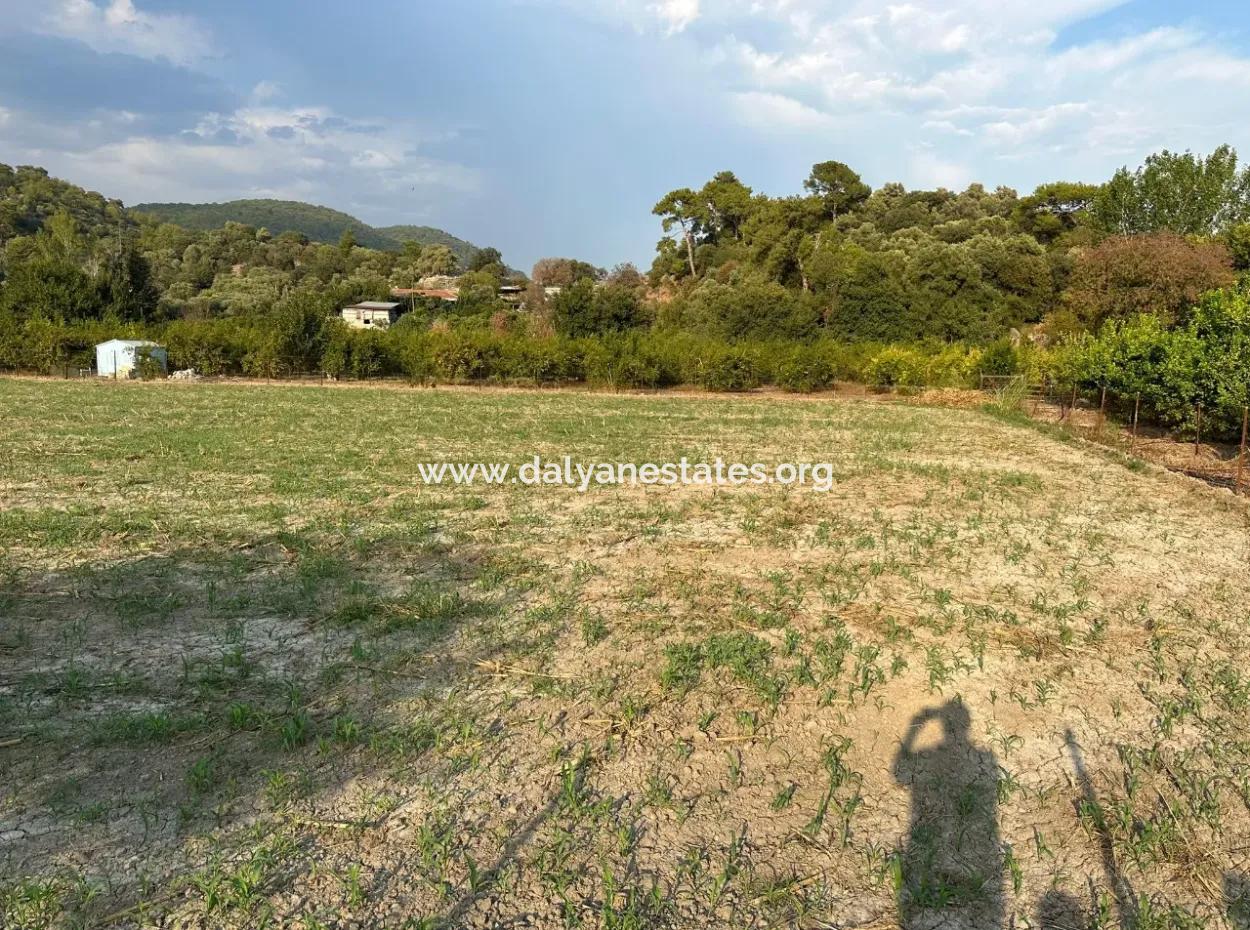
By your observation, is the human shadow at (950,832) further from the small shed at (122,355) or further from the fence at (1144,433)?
the small shed at (122,355)

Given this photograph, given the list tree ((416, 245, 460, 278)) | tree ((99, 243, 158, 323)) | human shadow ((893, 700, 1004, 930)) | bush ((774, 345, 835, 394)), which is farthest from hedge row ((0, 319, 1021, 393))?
tree ((416, 245, 460, 278))

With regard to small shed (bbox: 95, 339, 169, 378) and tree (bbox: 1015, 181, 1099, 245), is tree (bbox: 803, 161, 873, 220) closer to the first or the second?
tree (bbox: 1015, 181, 1099, 245)

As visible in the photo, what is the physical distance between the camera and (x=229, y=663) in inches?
148

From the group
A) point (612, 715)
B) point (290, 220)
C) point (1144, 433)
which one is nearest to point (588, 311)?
point (1144, 433)

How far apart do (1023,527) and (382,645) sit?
19.5 feet

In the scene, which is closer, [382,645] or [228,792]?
[228,792]

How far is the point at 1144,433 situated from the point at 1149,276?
1065cm

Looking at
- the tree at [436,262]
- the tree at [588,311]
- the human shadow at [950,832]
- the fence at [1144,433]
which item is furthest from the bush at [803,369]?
the tree at [436,262]

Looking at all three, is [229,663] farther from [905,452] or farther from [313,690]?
[905,452]

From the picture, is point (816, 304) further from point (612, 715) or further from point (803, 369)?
point (612, 715)

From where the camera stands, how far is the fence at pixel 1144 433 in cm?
1064

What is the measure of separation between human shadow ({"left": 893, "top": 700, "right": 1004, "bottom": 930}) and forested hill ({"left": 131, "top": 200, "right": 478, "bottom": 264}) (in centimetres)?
8935

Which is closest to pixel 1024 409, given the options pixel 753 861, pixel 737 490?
pixel 737 490

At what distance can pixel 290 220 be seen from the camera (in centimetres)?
10669
